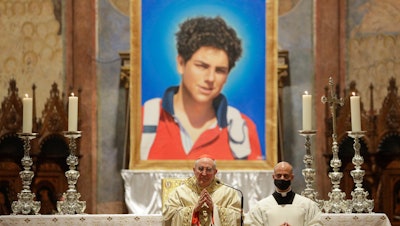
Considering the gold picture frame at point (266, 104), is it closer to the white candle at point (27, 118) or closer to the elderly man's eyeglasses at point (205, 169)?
the white candle at point (27, 118)

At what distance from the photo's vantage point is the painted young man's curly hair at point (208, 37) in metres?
12.2

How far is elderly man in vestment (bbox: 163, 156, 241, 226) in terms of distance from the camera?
25.2 feet

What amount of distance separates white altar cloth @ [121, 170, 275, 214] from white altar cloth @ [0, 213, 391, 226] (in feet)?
10.7

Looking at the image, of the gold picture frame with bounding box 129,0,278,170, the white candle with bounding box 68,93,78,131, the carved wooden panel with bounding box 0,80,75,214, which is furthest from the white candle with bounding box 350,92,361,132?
the carved wooden panel with bounding box 0,80,75,214

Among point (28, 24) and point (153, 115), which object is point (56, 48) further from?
point (153, 115)

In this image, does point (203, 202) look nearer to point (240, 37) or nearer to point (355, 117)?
point (355, 117)

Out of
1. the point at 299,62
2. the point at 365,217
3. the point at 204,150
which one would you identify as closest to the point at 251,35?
the point at 299,62

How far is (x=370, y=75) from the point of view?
41.0ft

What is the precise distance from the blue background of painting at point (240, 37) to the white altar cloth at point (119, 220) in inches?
142

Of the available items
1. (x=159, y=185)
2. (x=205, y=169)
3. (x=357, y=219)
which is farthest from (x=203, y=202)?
(x=159, y=185)

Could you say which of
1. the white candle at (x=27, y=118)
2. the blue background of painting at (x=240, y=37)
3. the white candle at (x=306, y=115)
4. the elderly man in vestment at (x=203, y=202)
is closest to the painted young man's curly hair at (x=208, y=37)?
the blue background of painting at (x=240, y=37)

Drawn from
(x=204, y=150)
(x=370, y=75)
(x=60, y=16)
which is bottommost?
(x=204, y=150)

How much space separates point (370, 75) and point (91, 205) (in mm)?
4400

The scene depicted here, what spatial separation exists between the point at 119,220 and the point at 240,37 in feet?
14.8
